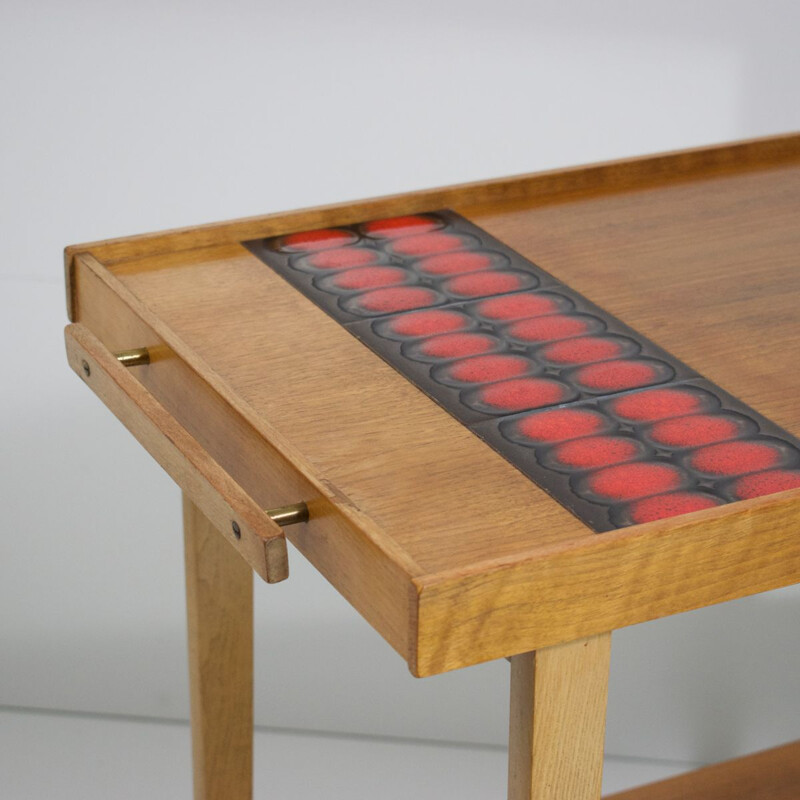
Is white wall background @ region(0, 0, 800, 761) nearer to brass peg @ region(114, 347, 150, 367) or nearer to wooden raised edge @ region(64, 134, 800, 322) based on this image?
wooden raised edge @ region(64, 134, 800, 322)

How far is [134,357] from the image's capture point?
1427 millimetres

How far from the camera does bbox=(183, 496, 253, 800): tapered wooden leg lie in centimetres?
175

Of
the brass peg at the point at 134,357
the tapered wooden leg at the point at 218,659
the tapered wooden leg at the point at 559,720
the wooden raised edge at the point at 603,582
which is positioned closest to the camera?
the wooden raised edge at the point at 603,582

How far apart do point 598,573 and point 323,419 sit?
0.99 feet

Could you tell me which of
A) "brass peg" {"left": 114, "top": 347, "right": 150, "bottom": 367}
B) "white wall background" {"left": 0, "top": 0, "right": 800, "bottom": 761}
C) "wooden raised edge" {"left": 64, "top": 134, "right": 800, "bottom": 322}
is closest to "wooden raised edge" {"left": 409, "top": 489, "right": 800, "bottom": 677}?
"brass peg" {"left": 114, "top": 347, "right": 150, "bottom": 367}

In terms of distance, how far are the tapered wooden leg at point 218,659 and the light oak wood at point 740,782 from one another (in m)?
0.53

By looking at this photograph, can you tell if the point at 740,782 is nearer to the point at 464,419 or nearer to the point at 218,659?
the point at 218,659

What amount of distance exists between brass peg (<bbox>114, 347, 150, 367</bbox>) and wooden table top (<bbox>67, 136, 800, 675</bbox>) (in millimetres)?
12

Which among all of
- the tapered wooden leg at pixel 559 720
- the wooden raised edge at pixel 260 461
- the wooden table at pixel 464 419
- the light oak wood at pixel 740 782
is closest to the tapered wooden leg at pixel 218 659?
the wooden table at pixel 464 419

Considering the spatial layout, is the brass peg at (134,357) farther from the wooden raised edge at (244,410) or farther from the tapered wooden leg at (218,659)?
the tapered wooden leg at (218,659)

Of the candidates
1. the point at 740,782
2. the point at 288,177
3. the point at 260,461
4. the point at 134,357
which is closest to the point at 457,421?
the point at 260,461

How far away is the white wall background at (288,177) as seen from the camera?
2.43 metres

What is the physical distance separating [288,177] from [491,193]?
0.83 metres

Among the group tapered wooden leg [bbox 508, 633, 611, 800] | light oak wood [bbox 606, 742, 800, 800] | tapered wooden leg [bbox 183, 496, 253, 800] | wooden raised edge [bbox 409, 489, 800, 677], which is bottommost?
light oak wood [bbox 606, 742, 800, 800]
